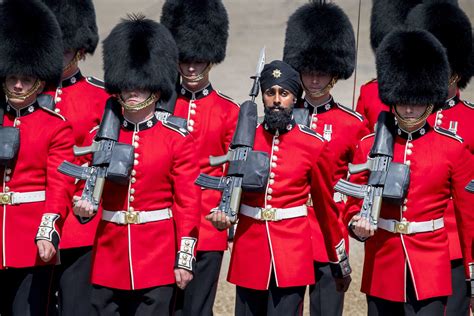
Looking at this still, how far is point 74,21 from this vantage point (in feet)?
24.8

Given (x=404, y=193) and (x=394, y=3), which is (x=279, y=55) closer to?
(x=394, y=3)

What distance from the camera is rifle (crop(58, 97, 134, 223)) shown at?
6.04 metres

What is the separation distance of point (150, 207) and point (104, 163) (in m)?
0.26

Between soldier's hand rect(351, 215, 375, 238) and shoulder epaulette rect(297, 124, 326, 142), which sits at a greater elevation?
shoulder epaulette rect(297, 124, 326, 142)

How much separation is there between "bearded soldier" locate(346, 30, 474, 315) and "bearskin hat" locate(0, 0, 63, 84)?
1.43 metres

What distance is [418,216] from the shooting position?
241 inches

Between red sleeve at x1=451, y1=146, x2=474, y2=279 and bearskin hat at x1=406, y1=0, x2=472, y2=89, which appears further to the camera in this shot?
bearskin hat at x1=406, y1=0, x2=472, y2=89

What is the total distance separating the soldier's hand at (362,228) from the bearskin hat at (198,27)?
1.75 m

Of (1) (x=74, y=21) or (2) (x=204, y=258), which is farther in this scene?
(1) (x=74, y=21)

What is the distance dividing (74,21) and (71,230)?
1.19 meters

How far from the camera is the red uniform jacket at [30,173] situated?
629 centimetres

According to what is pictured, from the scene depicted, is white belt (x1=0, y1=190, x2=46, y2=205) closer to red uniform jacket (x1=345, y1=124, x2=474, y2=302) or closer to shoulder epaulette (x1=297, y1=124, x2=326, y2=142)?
shoulder epaulette (x1=297, y1=124, x2=326, y2=142)

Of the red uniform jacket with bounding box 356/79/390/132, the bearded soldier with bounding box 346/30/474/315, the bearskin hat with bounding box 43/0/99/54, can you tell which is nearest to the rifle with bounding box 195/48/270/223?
the bearded soldier with bounding box 346/30/474/315

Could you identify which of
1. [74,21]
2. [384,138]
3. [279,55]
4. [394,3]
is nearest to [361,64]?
[279,55]
